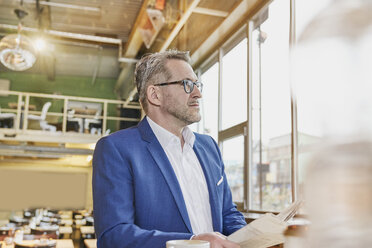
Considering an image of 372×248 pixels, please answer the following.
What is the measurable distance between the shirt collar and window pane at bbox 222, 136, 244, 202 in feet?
13.6

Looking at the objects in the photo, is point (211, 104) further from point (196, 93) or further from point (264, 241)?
point (264, 241)

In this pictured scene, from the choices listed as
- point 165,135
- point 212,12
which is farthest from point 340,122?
point 212,12

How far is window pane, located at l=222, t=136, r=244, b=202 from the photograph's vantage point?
5.72 metres

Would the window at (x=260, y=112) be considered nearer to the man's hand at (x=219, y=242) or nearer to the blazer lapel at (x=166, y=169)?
the blazer lapel at (x=166, y=169)

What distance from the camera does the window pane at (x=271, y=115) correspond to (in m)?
4.43

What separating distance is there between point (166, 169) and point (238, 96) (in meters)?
4.77

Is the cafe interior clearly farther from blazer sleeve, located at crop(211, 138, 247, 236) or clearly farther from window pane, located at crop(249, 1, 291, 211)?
blazer sleeve, located at crop(211, 138, 247, 236)

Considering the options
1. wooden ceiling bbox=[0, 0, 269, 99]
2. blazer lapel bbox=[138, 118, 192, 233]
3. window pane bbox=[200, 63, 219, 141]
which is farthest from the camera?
window pane bbox=[200, 63, 219, 141]

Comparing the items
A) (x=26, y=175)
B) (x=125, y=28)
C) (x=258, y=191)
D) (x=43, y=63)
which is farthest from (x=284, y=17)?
(x=26, y=175)

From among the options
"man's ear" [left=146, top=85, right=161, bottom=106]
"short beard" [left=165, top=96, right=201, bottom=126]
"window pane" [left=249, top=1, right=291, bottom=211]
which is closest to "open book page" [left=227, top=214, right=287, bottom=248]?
"short beard" [left=165, top=96, right=201, bottom=126]

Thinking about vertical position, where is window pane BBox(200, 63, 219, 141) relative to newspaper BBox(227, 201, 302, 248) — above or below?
above

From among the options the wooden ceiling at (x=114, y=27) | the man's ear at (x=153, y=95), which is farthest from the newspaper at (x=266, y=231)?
the wooden ceiling at (x=114, y=27)

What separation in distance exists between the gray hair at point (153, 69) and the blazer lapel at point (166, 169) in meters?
0.28

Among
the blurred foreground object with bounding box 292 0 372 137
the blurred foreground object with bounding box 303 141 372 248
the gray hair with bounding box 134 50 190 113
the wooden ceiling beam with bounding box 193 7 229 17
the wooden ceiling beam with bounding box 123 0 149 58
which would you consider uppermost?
the wooden ceiling beam with bounding box 123 0 149 58
